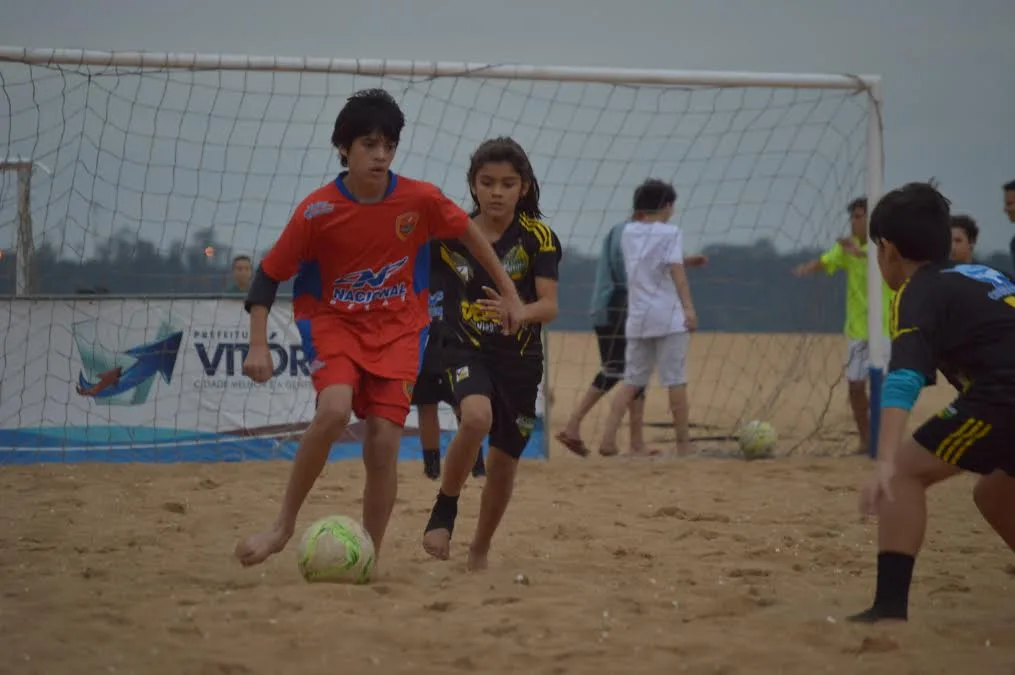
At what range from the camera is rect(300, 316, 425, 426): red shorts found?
4.70 m

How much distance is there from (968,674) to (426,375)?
4630 mm

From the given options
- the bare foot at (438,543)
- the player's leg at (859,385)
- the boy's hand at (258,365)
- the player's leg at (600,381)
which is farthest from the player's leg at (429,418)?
the player's leg at (859,385)

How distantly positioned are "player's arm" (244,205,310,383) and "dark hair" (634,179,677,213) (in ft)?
17.1

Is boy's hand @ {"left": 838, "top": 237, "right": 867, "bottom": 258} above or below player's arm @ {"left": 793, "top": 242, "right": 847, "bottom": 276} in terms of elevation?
above

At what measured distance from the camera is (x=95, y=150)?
862 cm

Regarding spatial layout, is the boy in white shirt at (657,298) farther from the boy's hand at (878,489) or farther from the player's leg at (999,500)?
the boy's hand at (878,489)

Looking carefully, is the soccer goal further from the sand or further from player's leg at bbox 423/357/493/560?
player's leg at bbox 423/357/493/560

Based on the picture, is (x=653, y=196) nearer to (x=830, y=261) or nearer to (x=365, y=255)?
(x=830, y=261)

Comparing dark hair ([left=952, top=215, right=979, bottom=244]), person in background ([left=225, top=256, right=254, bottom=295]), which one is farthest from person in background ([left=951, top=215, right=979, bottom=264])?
person in background ([left=225, top=256, right=254, bottom=295])

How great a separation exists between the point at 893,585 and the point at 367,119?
2.38 meters

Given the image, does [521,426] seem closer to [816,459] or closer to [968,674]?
[968,674]

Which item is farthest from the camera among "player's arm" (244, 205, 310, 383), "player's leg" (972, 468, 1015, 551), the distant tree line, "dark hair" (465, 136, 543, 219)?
the distant tree line

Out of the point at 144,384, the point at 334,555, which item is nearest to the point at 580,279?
the point at 144,384

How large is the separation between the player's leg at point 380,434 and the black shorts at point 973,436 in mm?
1840
